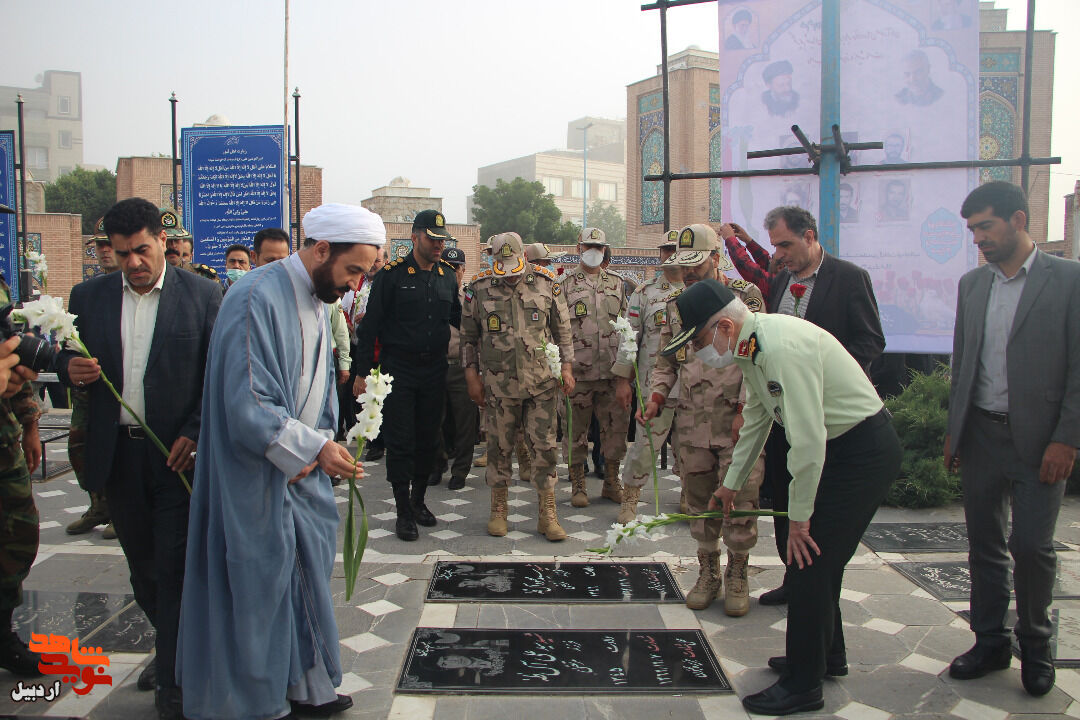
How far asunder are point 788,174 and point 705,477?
292 centimetres

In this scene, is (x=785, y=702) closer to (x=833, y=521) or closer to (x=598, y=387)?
(x=833, y=521)

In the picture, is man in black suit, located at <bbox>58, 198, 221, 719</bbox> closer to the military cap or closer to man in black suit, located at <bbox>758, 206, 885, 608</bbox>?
the military cap

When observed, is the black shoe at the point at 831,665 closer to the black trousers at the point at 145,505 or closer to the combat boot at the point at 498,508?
the combat boot at the point at 498,508

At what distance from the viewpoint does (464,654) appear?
3695mm

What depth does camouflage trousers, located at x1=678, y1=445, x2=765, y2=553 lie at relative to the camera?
4.22m

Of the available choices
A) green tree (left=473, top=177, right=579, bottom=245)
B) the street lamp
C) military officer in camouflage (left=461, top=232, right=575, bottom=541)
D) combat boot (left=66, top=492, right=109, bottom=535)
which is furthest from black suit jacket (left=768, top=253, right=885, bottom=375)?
green tree (left=473, top=177, right=579, bottom=245)

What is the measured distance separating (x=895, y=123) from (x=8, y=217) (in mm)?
11486

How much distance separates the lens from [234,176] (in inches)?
442

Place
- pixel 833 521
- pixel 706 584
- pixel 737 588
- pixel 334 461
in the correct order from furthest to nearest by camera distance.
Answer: pixel 706 584 → pixel 737 588 → pixel 833 521 → pixel 334 461

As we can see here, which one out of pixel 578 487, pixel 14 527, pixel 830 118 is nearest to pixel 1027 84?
pixel 830 118

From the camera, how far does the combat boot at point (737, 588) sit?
4184 millimetres

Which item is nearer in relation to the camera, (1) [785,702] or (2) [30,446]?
(1) [785,702]

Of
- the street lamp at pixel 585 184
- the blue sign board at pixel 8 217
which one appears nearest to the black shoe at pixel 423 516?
the street lamp at pixel 585 184

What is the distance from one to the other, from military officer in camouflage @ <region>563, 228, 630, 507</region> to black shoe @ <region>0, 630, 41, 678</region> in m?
4.00
